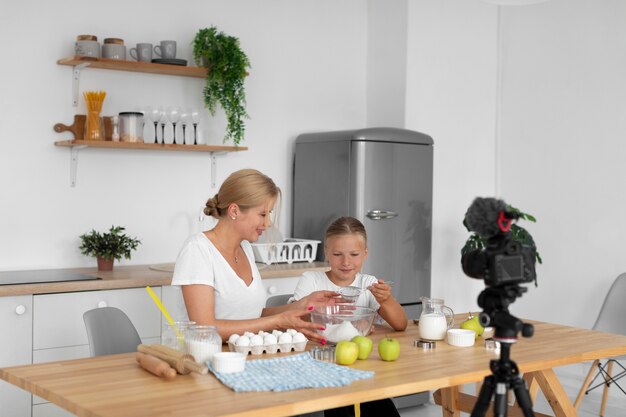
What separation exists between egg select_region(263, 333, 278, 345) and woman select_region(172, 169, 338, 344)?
24 centimetres

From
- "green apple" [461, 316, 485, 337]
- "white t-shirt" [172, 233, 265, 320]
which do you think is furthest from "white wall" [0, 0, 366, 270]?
"green apple" [461, 316, 485, 337]

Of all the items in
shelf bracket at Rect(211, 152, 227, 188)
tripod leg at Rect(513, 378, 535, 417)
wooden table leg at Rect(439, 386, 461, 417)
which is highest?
shelf bracket at Rect(211, 152, 227, 188)

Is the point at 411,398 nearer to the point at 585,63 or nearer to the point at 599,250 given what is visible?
the point at 599,250

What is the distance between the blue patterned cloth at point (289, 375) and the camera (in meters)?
2.20

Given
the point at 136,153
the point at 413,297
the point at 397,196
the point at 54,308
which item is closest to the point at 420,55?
the point at 397,196

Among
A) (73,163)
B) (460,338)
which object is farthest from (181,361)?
(73,163)

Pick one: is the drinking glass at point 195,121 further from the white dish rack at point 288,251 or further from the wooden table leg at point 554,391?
the wooden table leg at point 554,391

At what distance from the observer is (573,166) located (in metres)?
5.46

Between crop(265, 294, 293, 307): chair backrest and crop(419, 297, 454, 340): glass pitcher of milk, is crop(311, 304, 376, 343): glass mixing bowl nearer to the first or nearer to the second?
crop(419, 297, 454, 340): glass pitcher of milk

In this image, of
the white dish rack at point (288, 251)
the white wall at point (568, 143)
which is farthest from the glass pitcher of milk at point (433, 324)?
the white wall at point (568, 143)

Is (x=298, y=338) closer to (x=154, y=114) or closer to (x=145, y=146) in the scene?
(x=145, y=146)

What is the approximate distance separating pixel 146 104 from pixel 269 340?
248 centimetres

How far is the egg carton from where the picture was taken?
2.58 m

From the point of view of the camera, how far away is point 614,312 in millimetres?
4762
